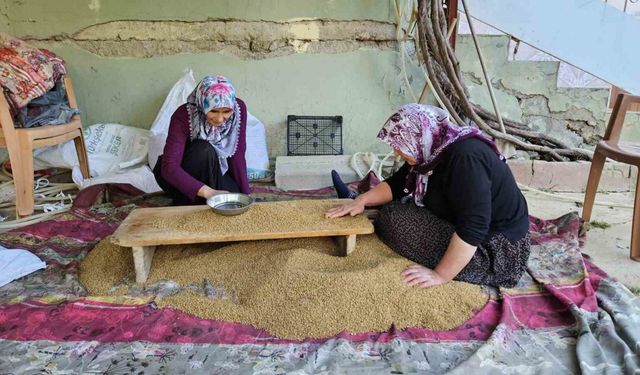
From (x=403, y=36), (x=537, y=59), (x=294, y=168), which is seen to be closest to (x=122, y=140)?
(x=294, y=168)

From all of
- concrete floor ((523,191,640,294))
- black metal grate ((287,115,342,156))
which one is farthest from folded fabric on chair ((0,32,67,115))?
concrete floor ((523,191,640,294))

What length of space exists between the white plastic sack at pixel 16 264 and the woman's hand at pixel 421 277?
151 centimetres

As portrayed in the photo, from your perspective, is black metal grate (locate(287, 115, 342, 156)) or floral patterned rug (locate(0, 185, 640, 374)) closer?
floral patterned rug (locate(0, 185, 640, 374))

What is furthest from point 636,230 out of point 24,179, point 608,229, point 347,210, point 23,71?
point 23,71

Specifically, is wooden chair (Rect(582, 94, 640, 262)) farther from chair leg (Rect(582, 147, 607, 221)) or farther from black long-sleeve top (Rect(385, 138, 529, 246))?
black long-sleeve top (Rect(385, 138, 529, 246))

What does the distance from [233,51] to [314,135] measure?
0.88 m

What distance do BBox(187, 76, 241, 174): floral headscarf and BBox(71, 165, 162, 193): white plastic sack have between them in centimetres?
77

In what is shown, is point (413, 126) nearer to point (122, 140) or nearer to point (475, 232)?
point (475, 232)

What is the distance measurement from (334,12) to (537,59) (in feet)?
5.22

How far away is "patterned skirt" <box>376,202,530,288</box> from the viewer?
1776 mm

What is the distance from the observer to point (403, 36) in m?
3.47

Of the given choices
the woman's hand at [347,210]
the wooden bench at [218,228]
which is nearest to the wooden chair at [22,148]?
the wooden bench at [218,228]

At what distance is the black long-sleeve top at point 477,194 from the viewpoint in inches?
63.0

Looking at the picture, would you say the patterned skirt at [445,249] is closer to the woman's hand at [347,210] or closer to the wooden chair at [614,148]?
the woman's hand at [347,210]
